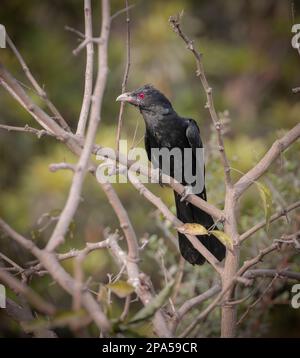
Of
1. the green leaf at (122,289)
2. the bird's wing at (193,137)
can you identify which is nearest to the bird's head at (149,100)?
the bird's wing at (193,137)

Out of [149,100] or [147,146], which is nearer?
[149,100]

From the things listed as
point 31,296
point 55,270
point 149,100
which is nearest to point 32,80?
point 55,270

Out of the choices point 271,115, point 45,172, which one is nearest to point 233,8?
point 271,115

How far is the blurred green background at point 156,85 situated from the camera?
6.16 m

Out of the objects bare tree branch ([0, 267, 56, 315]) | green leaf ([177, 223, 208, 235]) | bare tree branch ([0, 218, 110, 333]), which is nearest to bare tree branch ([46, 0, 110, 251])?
bare tree branch ([0, 218, 110, 333])

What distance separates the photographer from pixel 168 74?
8.55m

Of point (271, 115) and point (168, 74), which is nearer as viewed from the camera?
point (168, 74)

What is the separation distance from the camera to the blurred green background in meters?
6.16

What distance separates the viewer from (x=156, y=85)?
8.10m

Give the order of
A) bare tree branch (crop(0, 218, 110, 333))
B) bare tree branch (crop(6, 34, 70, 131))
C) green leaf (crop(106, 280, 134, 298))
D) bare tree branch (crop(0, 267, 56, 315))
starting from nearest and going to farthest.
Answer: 1. bare tree branch (crop(0, 267, 56, 315))
2. bare tree branch (crop(0, 218, 110, 333))
3. green leaf (crop(106, 280, 134, 298))
4. bare tree branch (crop(6, 34, 70, 131))

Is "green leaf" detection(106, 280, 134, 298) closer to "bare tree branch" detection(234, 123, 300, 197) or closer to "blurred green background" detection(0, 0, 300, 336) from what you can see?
"bare tree branch" detection(234, 123, 300, 197)

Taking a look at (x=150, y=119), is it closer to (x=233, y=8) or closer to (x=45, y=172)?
(x=45, y=172)

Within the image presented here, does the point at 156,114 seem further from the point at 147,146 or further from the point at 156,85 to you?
the point at 156,85
